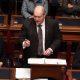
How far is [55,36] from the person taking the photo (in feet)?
14.8

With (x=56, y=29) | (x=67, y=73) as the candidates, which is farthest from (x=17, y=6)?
Answer: (x=67, y=73)

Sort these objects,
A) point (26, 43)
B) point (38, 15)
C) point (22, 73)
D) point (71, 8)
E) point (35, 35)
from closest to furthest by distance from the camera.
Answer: point (22, 73), point (26, 43), point (38, 15), point (35, 35), point (71, 8)

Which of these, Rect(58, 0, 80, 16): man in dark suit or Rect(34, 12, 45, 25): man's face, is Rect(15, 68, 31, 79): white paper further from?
Rect(58, 0, 80, 16): man in dark suit

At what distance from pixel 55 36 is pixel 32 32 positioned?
1.12 feet

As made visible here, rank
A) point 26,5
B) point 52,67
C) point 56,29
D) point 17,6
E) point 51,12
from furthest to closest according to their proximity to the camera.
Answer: point 17,6, point 51,12, point 26,5, point 56,29, point 52,67

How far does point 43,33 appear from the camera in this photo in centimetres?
446

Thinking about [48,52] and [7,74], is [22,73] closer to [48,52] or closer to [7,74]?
[7,74]

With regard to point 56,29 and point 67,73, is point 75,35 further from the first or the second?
point 67,73

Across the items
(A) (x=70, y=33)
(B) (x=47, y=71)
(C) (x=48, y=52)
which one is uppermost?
(B) (x=47, y=71)

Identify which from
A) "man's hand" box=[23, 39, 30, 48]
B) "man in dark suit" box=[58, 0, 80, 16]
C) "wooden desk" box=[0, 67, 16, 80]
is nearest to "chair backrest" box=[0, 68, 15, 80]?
"wooden desk" box=[0, 67, 16, 80]

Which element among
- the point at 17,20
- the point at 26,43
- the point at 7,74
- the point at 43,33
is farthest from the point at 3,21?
the point at 7,74

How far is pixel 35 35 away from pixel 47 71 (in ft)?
4.53

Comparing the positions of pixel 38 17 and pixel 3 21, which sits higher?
pixel 38 17

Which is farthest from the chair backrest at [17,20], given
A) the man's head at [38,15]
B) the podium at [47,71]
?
the podium at [47,71]
